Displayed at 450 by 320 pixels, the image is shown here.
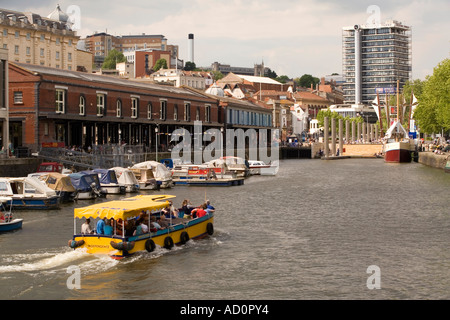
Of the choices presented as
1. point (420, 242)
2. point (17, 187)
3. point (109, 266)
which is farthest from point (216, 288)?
point (17, 187)

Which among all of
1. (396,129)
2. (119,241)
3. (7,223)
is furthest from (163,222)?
(396,129)

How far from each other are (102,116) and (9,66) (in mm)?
15123

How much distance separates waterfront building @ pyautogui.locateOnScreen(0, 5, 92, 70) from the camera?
143000mm

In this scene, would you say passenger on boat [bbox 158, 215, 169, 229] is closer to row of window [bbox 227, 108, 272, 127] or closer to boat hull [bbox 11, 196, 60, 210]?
boat hull [bbox 11, 196, 60, 210]

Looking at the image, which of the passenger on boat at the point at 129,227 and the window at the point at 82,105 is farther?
the window at the point at 82,105

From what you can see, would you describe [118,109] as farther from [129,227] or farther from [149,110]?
[129,227]

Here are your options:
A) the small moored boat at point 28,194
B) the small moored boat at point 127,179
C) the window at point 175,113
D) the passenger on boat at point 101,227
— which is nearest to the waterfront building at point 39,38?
the window at point 175,113

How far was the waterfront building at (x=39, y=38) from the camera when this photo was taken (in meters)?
143

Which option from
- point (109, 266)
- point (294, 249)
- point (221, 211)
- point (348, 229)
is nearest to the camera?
point (109, 266)

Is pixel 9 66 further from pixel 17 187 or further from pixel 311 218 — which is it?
pixel 311 218

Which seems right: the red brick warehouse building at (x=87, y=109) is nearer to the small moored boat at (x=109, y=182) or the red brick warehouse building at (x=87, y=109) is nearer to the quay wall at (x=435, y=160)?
the small moored boat at (x=109, y=182)

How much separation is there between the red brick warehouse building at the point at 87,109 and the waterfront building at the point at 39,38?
160 ft

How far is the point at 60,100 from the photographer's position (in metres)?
79.4

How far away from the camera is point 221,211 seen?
2124 inches
